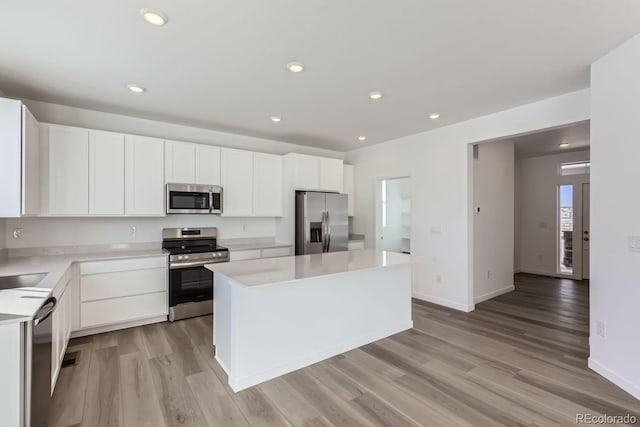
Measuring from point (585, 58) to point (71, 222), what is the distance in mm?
5470

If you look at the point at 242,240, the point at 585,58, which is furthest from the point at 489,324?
the point at 242,240

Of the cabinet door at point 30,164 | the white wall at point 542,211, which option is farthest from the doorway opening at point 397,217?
the cabinet door at point 30,164

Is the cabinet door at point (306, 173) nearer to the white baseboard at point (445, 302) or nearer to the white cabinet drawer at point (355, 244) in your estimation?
the white cabinet drawer at point (355, 244)

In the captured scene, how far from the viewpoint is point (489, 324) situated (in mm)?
3750

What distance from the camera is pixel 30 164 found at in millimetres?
2891

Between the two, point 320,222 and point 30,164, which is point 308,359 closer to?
point 320,222

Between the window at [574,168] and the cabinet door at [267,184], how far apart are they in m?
6.12

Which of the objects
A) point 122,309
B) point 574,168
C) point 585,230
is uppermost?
point 574,168

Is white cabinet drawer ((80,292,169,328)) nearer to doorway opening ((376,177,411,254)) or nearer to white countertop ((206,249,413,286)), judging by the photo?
white countertop ((206,249,413,286))

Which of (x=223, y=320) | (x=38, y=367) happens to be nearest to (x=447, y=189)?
(x=223, y=320)

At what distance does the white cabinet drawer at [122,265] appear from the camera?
128 inches

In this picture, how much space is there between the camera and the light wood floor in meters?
2.05

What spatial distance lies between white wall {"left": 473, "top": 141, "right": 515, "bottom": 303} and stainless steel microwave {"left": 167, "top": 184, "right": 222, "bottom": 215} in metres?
3.91

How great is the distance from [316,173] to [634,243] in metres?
3.88
